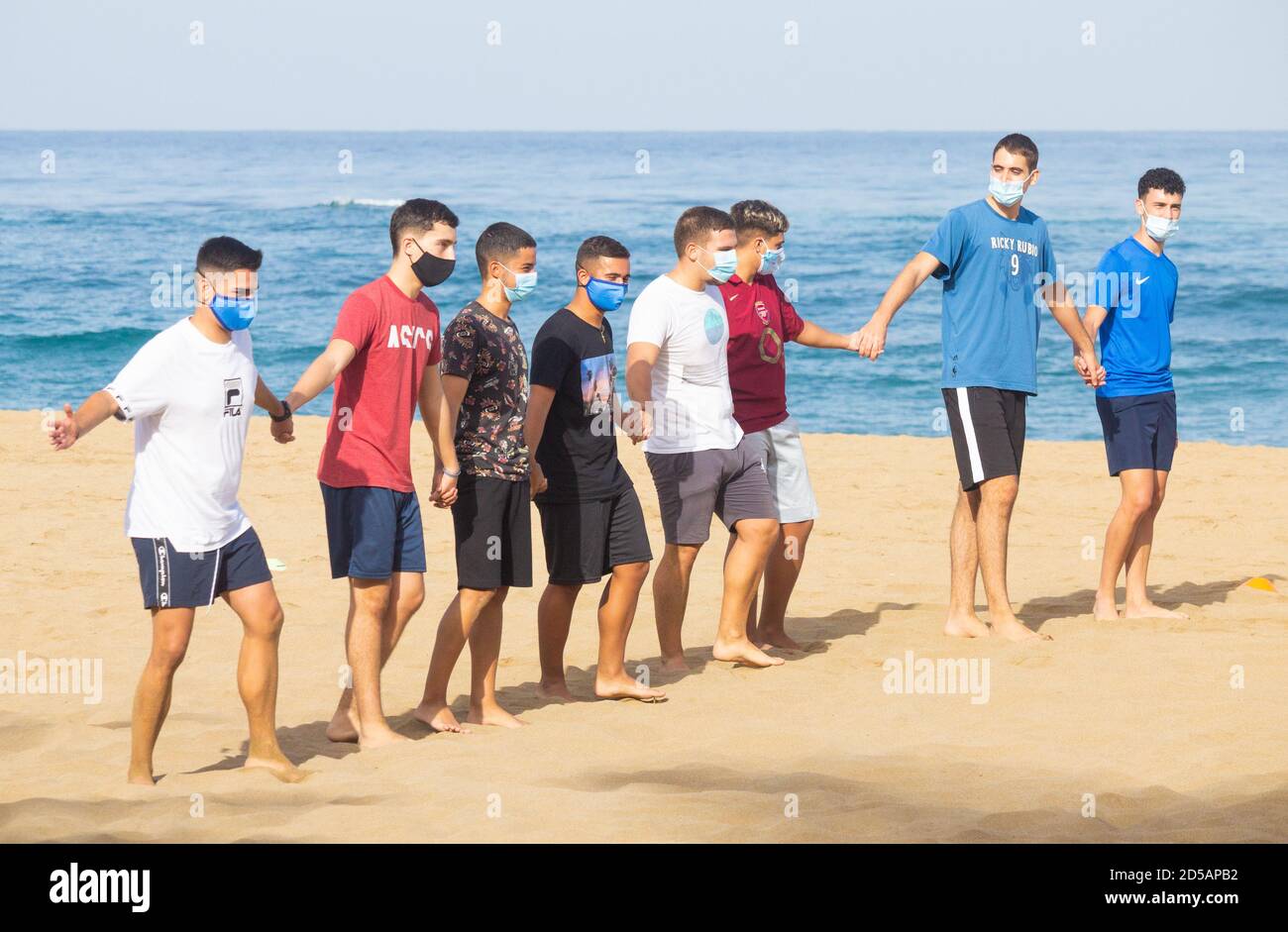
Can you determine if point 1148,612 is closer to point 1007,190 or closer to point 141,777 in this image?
point 1007,190

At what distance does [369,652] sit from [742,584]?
188cm

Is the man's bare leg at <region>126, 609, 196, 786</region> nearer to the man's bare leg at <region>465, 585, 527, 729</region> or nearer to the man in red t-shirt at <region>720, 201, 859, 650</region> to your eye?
the man's bare leg at <region>465, 585, 527, 729</region>

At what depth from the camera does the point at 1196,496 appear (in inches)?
461

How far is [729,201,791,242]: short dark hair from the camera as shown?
698 cm

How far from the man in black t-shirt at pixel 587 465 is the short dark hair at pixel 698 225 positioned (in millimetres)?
415

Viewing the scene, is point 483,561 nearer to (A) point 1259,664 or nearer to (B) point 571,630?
(B) point 571,630

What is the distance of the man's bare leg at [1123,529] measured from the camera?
300 inches

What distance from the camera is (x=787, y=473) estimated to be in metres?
7.19

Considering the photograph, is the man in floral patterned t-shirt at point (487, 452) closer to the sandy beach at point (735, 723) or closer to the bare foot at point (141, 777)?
the sandy beach at point (735, 723)

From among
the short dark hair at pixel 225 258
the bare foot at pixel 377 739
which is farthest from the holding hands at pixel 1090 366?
the short dark hair at pixel 225 258

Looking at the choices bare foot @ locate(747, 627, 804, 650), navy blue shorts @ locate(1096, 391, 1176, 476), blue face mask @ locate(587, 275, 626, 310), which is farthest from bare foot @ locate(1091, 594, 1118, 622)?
blue face mask @ locate(587, 275, 626, 310)

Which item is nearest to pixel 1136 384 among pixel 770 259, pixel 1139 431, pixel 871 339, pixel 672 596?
pixel 1139 431

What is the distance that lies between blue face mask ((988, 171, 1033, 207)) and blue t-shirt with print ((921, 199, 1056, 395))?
86 mm

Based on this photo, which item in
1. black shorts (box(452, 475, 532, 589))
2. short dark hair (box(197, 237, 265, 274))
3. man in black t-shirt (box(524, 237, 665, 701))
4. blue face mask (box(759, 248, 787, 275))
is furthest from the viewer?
blue face mask (box(759, 248, 787, 275))
